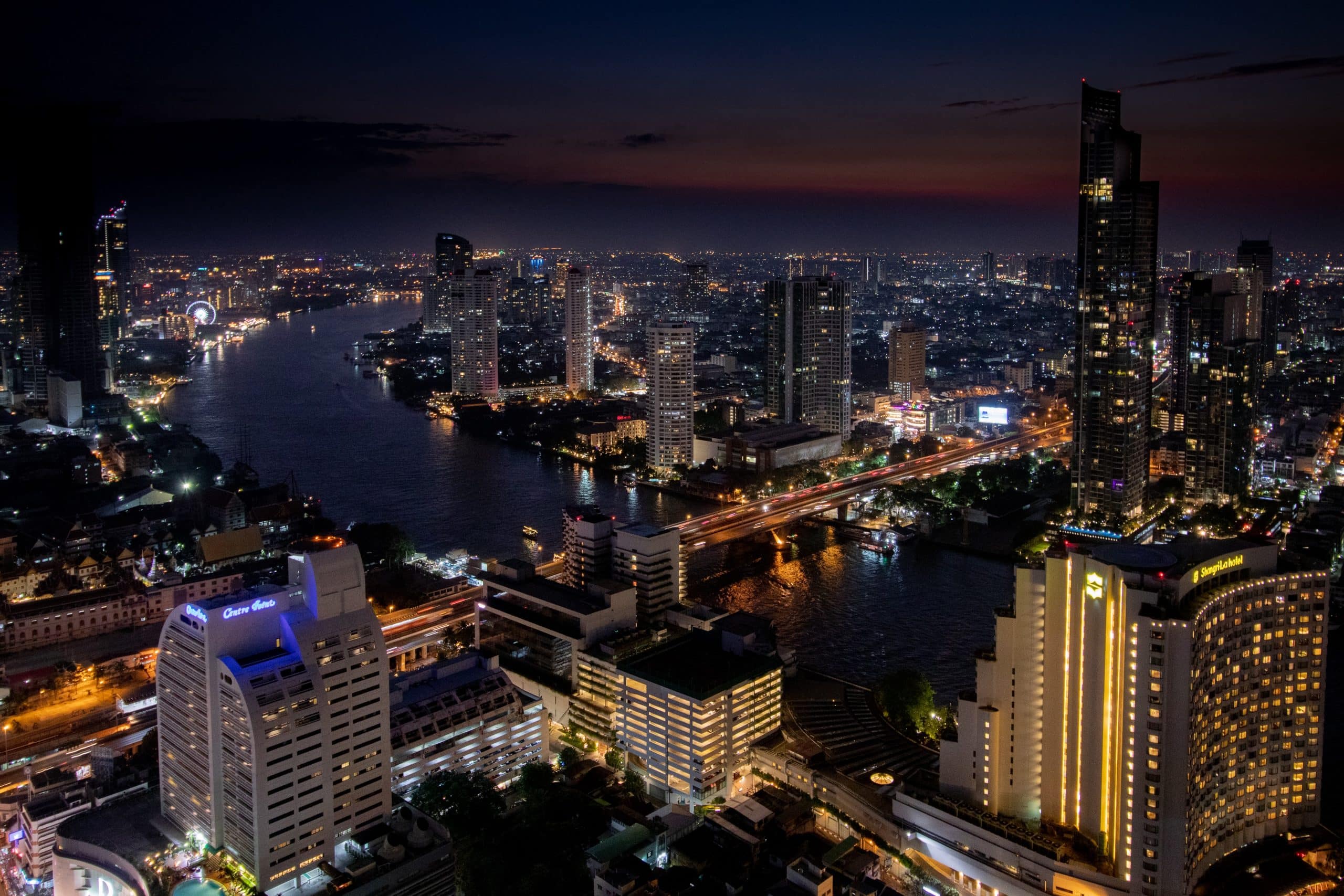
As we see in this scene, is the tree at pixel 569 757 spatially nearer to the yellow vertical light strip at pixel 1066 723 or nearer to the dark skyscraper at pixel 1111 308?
the yellow vertical light strip at pixel 1066 723

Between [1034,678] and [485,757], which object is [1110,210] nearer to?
[1034,678]

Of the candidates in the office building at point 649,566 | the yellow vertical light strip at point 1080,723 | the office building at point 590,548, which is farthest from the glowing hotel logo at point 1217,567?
the office building at point 590,548

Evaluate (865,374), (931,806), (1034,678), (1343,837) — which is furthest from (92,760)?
(865,374)

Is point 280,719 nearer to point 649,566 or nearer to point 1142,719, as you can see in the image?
point 649,566

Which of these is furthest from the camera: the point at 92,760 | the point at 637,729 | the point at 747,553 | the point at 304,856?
the point at 747,553

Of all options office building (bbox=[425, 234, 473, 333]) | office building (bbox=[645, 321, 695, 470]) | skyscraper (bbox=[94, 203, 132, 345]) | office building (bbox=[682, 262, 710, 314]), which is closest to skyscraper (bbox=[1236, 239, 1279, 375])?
office building (bbox=[645, 321, 695, 470])
